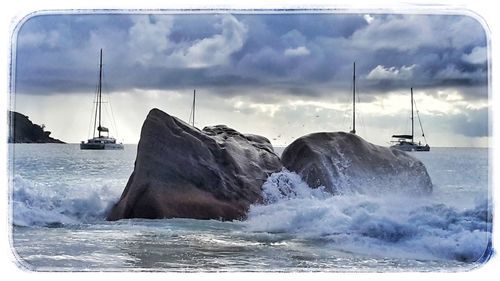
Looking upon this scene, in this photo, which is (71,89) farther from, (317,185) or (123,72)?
(317,185)

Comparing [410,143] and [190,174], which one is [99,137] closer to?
[190,174]

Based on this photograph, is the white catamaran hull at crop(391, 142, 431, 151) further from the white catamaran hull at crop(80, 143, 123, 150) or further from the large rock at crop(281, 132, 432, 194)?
the white catamaran hull at crop(80, 143, 123, 150)

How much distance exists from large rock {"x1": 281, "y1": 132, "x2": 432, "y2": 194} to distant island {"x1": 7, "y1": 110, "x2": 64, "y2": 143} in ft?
3.80

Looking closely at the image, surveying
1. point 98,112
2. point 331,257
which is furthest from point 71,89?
point 331,257

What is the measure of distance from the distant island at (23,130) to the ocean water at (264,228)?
0.04 metres

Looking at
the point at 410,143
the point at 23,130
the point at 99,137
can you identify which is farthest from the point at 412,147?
the point at 23,130

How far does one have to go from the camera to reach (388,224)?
396 cm

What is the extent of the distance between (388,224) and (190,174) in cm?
102

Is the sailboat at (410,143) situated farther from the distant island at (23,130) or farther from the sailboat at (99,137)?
the distant island at (23,130)

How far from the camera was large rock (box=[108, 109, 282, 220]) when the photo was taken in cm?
421

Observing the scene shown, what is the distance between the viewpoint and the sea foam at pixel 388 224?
3869mm

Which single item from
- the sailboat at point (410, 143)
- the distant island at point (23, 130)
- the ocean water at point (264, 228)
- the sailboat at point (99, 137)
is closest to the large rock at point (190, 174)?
the ocean water at point (264, 228)

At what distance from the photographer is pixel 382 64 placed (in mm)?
3953

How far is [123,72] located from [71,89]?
0.26 m
